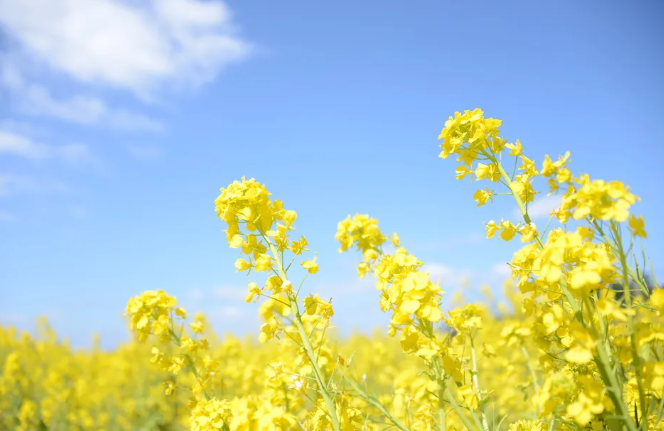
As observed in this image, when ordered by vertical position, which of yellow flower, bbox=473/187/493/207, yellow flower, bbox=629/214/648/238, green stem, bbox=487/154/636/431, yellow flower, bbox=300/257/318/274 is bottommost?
green stem, bbox=487/154/636/431

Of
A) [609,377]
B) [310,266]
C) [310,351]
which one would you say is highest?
[310,266]

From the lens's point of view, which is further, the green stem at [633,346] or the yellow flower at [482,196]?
the yellow flower at [482,196]

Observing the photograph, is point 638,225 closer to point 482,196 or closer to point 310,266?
point 482,196

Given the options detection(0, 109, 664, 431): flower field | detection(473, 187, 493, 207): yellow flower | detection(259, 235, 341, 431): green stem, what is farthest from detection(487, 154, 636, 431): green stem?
detection(259, 235, 341, 431): green stem

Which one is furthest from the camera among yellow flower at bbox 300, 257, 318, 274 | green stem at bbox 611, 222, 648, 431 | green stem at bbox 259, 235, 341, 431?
yellow flower at bbox 300, 257, 318, 274

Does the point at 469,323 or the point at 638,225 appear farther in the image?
the point at 469,323

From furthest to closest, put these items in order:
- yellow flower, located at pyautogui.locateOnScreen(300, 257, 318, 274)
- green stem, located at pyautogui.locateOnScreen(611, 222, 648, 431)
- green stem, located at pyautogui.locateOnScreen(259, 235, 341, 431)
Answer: yellow flower, located at pyautogui.locateOnScreen(300, 257, 318, 274) < green stem, located at pyautogui.locateOnScreen(259, 235, 341, 431) < green stem, located at pyautogui.locateOnScreen(611, 222, 648, 431)

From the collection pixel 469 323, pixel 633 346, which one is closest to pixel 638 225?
pixel 633 346

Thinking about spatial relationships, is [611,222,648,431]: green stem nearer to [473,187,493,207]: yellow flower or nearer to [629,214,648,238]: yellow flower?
[629,214,648,238]: yellow flower

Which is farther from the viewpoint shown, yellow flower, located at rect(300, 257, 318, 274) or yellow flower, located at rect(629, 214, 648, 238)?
yellow flower, located at rect(300, 257, 318, 274)

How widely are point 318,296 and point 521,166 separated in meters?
1.24

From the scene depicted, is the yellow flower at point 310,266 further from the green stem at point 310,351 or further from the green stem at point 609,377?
the green stem at point 609,377

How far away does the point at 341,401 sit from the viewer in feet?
7.43

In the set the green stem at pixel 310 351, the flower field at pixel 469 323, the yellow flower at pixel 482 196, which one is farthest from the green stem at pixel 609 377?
the green stem at pixel 310 351
